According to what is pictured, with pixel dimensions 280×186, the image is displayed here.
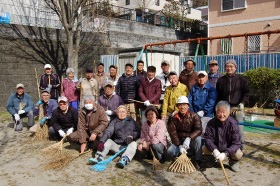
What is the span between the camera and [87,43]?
40.4 ft

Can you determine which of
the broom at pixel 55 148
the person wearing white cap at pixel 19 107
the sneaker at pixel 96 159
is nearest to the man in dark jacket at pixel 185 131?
the sneaker at pixel 96 159

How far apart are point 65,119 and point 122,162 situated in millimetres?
1808

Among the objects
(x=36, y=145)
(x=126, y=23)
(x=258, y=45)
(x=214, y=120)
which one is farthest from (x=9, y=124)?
(x=258, y=45)

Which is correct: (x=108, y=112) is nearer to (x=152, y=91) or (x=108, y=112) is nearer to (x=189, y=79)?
(x=152, y=91)

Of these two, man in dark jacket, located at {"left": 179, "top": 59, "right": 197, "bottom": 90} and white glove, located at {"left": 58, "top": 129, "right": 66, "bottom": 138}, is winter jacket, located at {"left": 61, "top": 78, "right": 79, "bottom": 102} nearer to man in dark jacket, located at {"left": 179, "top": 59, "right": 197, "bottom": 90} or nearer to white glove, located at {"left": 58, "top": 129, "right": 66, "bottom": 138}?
white glove, located at {"left": 58, "top": 129, "right": 66, "bottom": 138}

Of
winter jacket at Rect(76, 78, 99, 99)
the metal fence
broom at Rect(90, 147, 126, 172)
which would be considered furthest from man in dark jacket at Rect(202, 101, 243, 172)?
the metal fence

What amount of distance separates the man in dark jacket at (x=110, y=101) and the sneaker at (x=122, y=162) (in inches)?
47.3

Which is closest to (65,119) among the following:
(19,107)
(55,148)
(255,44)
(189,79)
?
(55,148)

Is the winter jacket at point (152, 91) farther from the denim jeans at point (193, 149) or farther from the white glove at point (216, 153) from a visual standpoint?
the white glove at point (216, 153)

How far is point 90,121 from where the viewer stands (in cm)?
524

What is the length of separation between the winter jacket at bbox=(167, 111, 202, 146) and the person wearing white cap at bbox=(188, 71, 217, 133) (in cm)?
50

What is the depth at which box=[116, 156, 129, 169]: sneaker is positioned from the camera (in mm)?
4445

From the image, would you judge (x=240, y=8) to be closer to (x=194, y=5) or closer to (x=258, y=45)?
(x=258, y=45)

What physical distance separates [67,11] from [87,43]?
94.8 inches
